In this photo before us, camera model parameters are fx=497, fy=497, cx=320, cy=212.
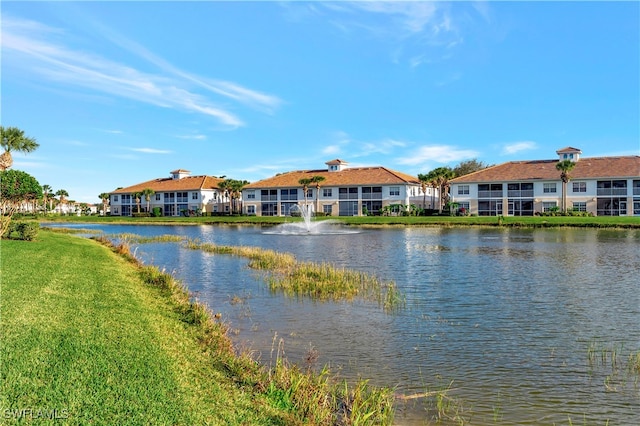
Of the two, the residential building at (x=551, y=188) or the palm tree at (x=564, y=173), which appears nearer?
the palm tree at (x=564, y=173)

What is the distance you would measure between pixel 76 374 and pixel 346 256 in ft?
76.0

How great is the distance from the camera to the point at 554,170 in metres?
73.1

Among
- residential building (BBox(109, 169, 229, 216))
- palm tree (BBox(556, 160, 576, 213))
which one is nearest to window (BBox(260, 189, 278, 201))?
residential building (BBox(109, 169, 229, 216))

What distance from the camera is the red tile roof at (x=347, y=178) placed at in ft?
271

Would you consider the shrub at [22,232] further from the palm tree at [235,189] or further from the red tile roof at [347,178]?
the palm tree at [235,189]

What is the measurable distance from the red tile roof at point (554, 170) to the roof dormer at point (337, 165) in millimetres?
23313

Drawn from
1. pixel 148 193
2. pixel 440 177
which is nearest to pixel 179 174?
pixel 148 193

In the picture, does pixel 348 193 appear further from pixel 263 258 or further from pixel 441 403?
pixel 441 403

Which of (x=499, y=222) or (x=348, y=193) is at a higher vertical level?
(x=348, y=193)

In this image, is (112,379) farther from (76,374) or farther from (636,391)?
(636,391)

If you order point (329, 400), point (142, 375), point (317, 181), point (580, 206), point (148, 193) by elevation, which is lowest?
point (329, 400)

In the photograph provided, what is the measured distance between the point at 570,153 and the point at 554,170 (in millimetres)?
4832

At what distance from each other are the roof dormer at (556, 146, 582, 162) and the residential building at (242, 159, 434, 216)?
22.1 metres

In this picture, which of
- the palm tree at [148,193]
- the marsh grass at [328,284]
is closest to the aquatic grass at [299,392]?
the marsh grass at [328,284]
